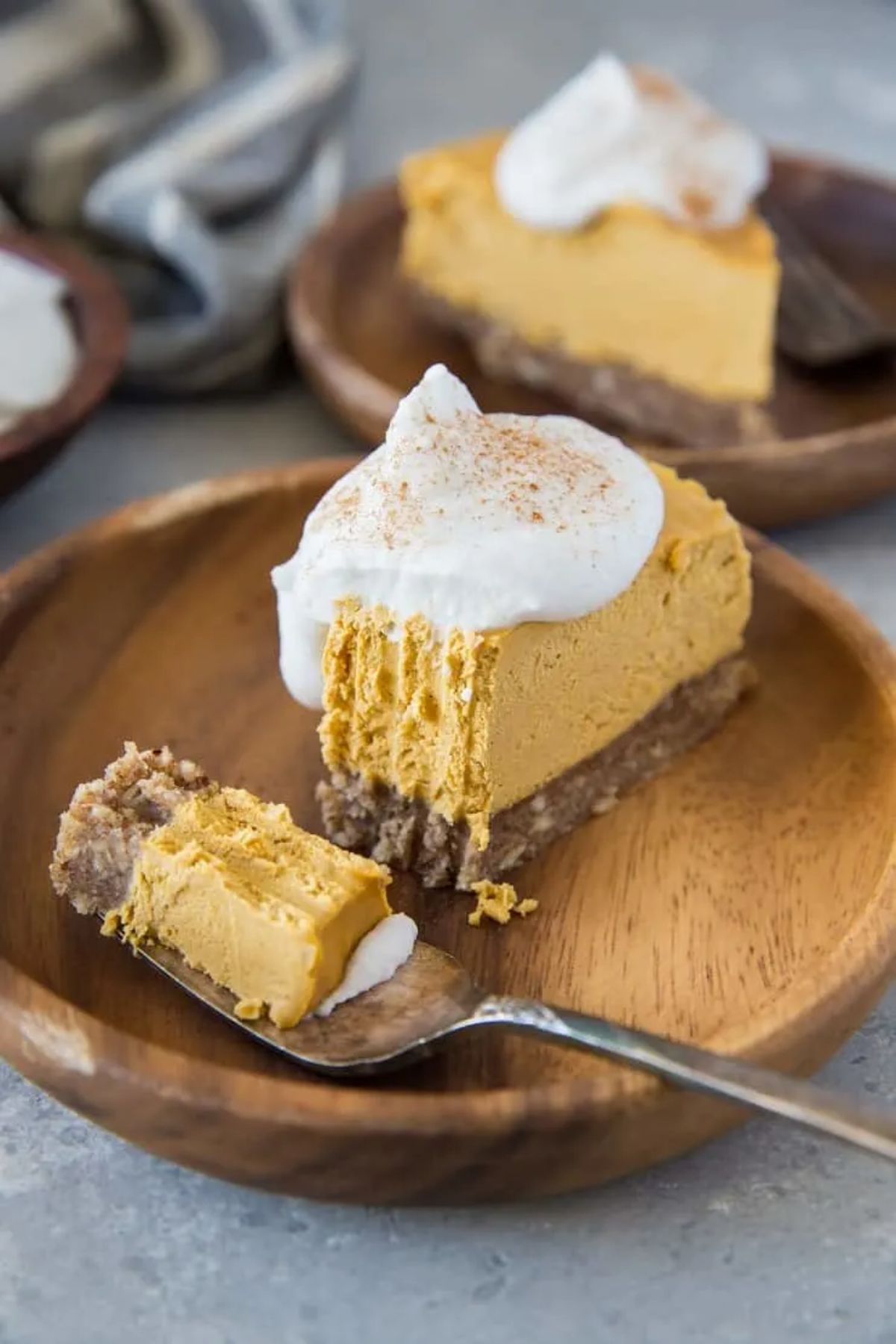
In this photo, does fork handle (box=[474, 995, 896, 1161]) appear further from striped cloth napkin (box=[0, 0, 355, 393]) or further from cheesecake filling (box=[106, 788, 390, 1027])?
striped cloth napkin (box=[0, 0, 355, 393])

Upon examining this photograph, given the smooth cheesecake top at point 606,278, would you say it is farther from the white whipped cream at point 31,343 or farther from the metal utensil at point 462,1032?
the metal utensil at point 462,1032

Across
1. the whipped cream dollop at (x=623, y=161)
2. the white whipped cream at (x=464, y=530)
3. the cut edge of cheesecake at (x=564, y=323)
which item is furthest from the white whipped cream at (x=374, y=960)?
the whipped cream dollop at (x=623, y=161)

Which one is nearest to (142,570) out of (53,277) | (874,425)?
(53,277)

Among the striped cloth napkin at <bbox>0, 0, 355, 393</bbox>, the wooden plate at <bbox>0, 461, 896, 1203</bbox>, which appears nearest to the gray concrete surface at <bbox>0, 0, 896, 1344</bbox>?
the wooden plate at <bbox>0, 461, 896, 1203</bbox>

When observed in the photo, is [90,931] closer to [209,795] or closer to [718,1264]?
[209,795]

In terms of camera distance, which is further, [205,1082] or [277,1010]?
[277,1010]
